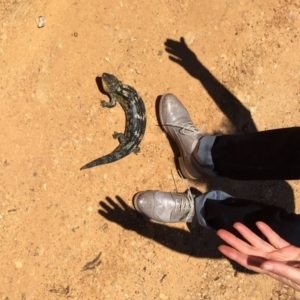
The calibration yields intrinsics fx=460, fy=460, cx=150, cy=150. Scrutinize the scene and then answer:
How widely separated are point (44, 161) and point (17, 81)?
69 centimetres

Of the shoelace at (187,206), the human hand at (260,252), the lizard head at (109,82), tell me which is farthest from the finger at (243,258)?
the lizard head at (109,82)

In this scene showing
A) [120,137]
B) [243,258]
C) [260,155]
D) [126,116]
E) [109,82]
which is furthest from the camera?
[126,116]

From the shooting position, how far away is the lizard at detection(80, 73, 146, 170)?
4059 millimetres

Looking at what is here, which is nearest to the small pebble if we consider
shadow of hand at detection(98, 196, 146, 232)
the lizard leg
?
the lizard leg

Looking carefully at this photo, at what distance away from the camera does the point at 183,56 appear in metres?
4.56

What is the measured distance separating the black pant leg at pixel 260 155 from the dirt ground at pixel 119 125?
999mm

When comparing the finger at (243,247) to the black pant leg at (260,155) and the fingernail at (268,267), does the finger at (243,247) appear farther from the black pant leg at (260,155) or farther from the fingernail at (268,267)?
the black pant leg at (260,155)

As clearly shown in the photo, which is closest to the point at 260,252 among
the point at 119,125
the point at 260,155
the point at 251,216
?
the point at 251,216

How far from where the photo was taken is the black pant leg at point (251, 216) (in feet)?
9.82

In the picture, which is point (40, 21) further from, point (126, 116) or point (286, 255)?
point (286, 255)

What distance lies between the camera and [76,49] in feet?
13.2

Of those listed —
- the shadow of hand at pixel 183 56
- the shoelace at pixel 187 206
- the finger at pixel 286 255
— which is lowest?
the finger at pixel 286 255

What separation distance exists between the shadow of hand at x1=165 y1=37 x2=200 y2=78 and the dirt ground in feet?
0.04

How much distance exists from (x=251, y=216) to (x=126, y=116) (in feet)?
5.21
